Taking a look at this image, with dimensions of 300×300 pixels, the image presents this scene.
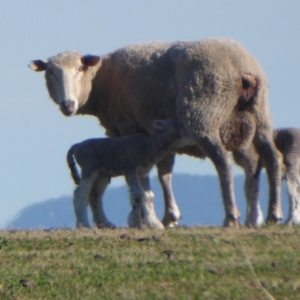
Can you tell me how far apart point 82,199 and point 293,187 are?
2647mm

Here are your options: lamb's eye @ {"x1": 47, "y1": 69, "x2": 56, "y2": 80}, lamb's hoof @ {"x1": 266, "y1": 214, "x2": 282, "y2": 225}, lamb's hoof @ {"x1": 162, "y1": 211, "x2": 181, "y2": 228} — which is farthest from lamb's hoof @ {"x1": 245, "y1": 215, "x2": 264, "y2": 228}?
lamb's eye @ {"x1": 47, "y1": 69, "x2": 56, "y2": 80}

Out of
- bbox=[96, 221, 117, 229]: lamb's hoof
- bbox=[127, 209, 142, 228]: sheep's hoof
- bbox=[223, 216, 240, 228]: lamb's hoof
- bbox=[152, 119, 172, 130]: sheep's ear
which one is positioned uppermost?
bbox=[152, 119, 172, 130]: sheep's ear

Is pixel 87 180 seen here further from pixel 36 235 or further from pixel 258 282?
pixel 258 282

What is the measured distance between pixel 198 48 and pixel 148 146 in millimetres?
1381

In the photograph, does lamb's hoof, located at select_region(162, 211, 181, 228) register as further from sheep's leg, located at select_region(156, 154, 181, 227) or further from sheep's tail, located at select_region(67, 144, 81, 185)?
sheep's tail, located at select_region(67, 144, 81, 185)

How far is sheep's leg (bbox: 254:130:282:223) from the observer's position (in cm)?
1605

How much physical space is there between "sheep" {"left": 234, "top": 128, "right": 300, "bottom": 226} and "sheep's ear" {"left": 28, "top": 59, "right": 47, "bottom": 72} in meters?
2.83

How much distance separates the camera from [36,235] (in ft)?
45.7

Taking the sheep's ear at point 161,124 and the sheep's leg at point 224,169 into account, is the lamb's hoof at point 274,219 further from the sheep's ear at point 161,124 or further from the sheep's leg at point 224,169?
the sheep's ear at point 161,124

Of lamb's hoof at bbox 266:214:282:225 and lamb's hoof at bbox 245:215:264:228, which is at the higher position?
lamb's hoof at bbox 266:214:282:225

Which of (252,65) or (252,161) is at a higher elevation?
(252,65)

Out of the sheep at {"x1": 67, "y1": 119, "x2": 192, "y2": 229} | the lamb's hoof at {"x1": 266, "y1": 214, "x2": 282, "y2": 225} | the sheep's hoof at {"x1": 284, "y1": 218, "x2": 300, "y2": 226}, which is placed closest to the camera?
the sheep at {"x1": 67, "y1": 119, "x2": 192, "y2": 229}

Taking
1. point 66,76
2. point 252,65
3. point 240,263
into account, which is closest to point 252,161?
point 252,65

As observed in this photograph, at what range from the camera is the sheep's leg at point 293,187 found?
15859 millimetres
